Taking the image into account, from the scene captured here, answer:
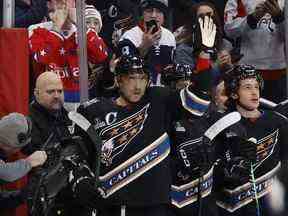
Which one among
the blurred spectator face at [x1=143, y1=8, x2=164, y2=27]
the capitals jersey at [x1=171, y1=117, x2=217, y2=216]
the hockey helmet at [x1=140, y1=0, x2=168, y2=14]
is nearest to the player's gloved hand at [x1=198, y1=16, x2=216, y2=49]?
Answer: the capitals jersey at [x1=171, y1=117, x2=217, y2=216]

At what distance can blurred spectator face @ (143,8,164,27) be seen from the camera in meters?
5.86

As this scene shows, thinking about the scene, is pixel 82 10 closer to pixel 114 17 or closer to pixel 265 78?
pixel 114 17

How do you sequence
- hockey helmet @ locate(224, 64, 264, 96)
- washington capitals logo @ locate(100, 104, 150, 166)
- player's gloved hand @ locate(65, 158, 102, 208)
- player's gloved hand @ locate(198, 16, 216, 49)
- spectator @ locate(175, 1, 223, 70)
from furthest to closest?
1. spectator @ locate(175, 1, 223, 70)
2. hockey helmet @ locate(224, 64, 264, 96)
3. player's gloved hand @ locate(198, 16, 216, 49)
4. washington capitals logo @ locate(100, 104, 150, 166)
5. player's gloved hand @ locate(65, 158, 102, 208)

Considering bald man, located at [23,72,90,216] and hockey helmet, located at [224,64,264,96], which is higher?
hockey helmet, located at [224,64,264,96]

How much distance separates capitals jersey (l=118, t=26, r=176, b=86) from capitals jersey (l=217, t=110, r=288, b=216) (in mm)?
1085

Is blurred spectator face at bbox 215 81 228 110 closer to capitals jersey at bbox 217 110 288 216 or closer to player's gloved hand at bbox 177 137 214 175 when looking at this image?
capitals jersey at bbox 217 110 288 216

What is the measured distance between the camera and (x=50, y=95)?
4770mm

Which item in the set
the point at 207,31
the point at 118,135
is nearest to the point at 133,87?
the point at 118,135

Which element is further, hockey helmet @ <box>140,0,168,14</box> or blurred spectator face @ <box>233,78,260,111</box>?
hockey helmet @ <box>140,0,168,14</box>

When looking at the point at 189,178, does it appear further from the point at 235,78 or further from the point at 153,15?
the point at 153,15

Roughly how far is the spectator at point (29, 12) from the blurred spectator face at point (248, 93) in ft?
6.11

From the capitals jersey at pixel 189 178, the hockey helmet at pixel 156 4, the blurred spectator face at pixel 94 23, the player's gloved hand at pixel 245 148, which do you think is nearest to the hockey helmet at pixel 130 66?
the capitals jersey at pixel 189 178

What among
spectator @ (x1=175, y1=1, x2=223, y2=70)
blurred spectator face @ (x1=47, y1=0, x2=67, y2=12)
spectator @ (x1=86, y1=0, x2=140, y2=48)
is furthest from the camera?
spectator @ (x1=86, y1=0, x2=140, y2=48)

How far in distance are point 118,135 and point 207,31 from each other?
856 millimetres
